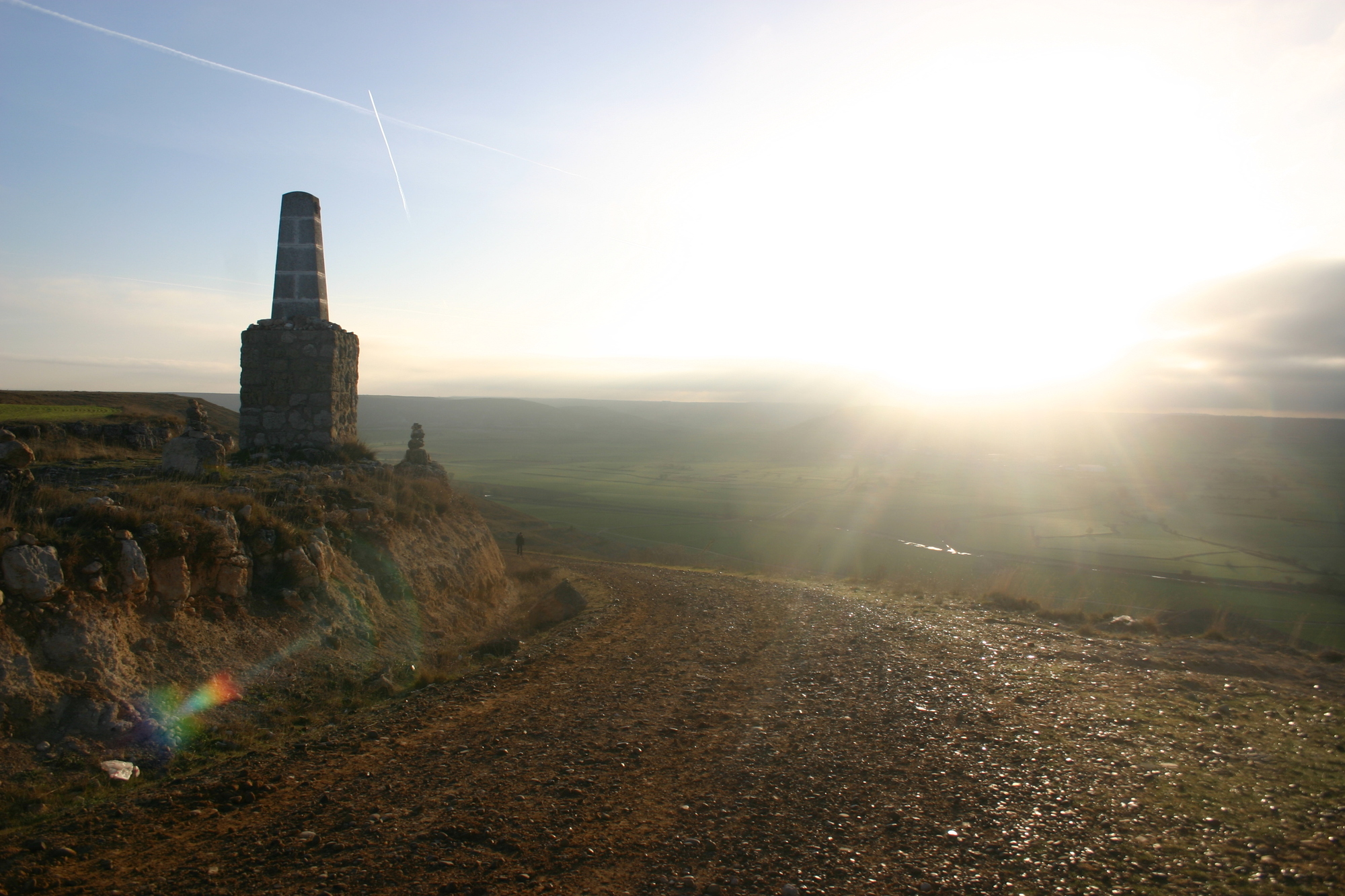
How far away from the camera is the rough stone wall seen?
1360 centimetres

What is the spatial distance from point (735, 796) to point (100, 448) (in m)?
14.9

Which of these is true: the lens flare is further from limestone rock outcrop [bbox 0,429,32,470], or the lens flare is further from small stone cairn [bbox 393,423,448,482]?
small stone cairn [bbox 393,423,448,482]

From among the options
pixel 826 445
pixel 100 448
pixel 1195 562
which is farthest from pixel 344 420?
pixel 826 445

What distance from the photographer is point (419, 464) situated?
18328 mm

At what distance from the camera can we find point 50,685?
20.6 ft

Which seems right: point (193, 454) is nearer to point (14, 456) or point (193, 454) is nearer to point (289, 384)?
point (14, 456)

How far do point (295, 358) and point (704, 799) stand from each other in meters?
11.9

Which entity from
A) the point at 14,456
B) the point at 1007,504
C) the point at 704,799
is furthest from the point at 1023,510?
the point at 14,456

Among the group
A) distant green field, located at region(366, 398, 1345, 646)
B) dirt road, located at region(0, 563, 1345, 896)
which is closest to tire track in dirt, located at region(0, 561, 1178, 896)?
dirt road, located at region(0, 563, 1345, 896)

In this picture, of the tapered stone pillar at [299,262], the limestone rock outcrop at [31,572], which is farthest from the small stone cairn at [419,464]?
the limestone rock outcrop at [31,572]

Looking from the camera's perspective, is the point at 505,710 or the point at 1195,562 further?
the point at 1195,562

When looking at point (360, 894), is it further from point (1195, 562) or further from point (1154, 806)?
point (1195, 562)

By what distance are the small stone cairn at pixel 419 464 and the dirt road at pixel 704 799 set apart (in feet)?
28.3

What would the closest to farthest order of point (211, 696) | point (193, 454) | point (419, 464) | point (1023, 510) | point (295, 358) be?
point (211, 696), point (193, 454), point (295, 358), point (419, 464), point (1023, 510)
